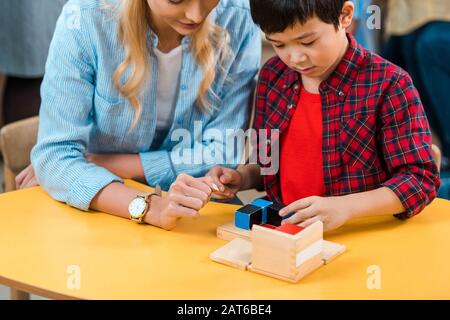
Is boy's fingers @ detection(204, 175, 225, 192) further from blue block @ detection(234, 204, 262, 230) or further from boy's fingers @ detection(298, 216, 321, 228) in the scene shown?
boy's fingers @ detection(298, 216, 321, 228)

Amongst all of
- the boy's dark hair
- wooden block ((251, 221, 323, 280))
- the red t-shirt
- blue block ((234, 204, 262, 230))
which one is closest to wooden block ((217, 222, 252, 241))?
blue block ((234, 204, 262, 230))

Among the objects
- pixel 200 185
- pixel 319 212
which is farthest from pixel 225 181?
pixel 319 212

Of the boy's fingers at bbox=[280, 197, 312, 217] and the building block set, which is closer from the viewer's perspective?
the building block set

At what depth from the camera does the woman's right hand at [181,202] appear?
1487mm

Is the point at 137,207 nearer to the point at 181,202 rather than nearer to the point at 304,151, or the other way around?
the point at 181,202

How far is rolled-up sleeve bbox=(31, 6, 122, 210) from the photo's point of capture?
167 centimetres

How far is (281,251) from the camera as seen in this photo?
4.30ft

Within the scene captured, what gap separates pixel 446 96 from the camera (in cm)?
315

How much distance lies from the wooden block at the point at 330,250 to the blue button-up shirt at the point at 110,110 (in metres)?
0.48

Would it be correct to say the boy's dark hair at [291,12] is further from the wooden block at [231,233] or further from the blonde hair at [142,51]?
the wooden block at [231,233]

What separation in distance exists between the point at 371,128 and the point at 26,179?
830mm

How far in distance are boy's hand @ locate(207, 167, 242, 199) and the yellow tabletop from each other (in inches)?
1.4

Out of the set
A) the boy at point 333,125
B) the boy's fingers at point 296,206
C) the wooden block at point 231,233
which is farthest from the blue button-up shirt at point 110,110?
the boy's fingers at point 296,206

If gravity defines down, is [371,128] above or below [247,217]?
above
